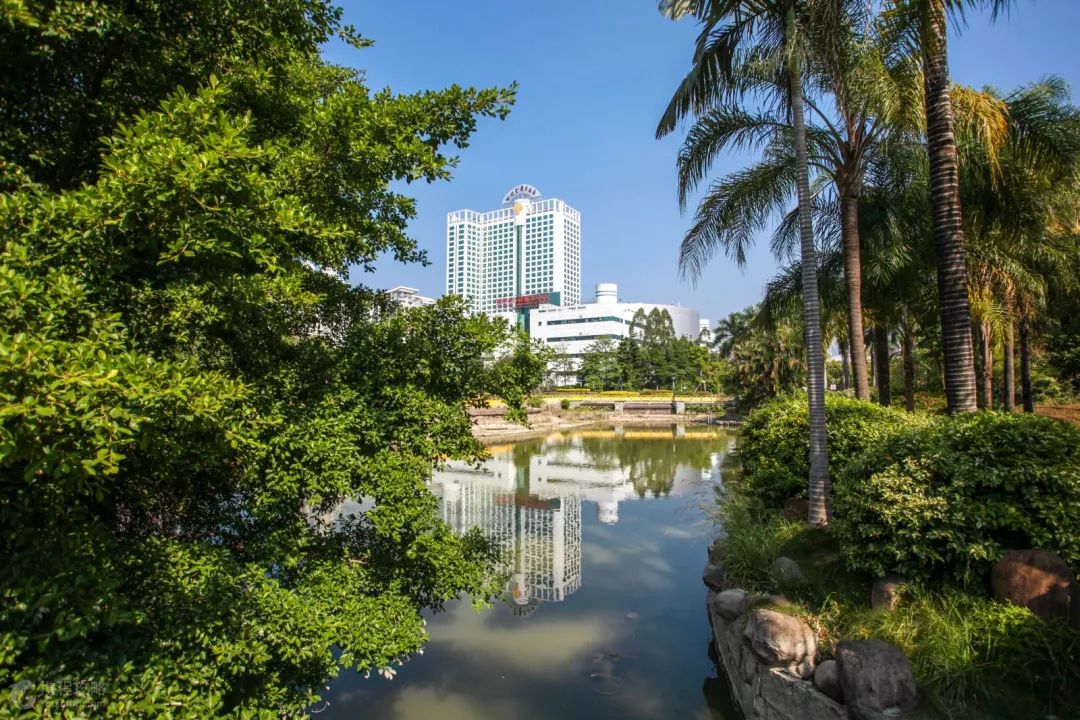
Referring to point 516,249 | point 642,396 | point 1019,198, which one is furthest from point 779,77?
point 516,249

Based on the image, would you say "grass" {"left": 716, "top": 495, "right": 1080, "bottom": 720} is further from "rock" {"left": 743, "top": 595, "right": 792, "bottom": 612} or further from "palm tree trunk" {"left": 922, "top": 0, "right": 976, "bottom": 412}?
"palm tree trunk" {"left": 922, "top": 0, "right": 976, "bottom": 412}

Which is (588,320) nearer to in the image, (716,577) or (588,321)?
(588,321)

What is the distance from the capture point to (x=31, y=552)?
270 centimetres

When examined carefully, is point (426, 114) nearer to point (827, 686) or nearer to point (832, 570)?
point (827, 686)

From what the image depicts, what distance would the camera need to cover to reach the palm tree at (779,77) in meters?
7.33

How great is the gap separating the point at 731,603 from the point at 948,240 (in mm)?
4772

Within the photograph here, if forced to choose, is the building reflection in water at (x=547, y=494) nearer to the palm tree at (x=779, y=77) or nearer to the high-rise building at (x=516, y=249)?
the palm tree at (x=779, y=77)

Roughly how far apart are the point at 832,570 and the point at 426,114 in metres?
5.59

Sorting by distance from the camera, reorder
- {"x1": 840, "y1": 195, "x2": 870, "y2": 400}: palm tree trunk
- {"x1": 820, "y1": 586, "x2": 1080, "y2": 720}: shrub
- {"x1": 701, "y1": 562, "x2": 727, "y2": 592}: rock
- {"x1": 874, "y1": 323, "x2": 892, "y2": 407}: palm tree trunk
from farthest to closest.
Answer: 1. {"x1": 874, "y1": 323, "x2": 892, "y2": 407}: palm tree trunk
2. {"x1": 840, "y1": 195, "x2": 870, "y2": 400}: palm tree trunk
3. {"x1": 701, "y1": 562, "x2": 727, "y2": 592}: rock
4. {"x1": 820, "y1": 586, "x2": 1080, "y2": 720}: shrub

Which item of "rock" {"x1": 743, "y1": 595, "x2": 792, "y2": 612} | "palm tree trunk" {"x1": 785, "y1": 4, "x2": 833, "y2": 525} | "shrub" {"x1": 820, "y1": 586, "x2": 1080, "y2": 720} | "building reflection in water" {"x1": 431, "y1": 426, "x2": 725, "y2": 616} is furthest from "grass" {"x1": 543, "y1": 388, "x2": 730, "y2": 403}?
"shrub" {"x1": 820, "y1": 586, "x2": 1080, "y2": 720}

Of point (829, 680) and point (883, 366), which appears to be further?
point (883, 366)

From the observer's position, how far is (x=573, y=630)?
26.4 ft

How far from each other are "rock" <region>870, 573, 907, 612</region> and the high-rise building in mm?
124793

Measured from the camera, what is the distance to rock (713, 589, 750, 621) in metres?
6.00
